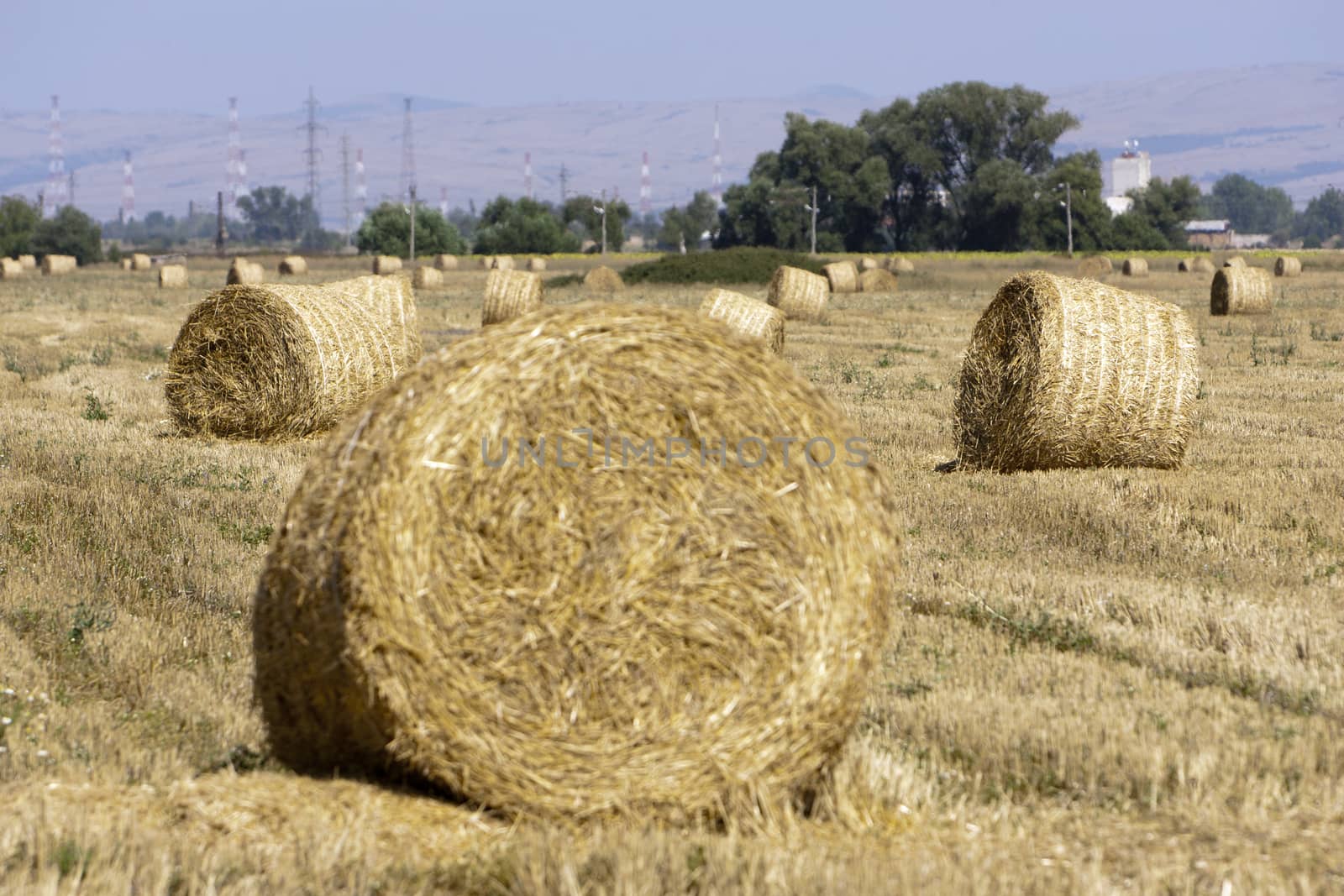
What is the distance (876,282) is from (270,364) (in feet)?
118

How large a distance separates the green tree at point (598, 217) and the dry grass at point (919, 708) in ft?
334

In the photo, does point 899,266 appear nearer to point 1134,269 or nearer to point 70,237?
point 1134,269

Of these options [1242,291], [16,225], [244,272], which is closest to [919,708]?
[1242,291]

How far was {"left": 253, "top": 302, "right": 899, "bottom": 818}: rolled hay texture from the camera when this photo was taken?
4.88m

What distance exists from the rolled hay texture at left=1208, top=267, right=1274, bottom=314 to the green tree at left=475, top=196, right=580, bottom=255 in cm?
7213

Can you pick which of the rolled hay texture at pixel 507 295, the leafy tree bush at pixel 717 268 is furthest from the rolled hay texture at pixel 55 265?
the rolled hay texture at pixel 507 295

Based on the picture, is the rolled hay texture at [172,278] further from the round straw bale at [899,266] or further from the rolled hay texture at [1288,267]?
the rolled hay texture at [1288,267]

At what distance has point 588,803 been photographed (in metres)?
4.90

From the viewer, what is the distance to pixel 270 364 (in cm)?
1392

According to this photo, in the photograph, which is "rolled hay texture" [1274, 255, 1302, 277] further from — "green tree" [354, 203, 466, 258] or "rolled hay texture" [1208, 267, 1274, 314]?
"green tree" [354, 203, 466, 258]

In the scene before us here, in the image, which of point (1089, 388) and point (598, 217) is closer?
point (1089, 388)

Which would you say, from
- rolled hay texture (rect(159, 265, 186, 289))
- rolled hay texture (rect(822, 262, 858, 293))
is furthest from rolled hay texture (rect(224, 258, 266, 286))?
rolled hay texture (rect(822, 262, 858, 293))

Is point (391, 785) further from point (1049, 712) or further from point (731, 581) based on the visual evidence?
point (1049, 712)

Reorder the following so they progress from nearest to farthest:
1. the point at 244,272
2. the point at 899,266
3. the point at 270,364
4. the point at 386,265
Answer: the point at 270,364 < the point at 244,272 < the point at 386,265 < the point at 899,266
